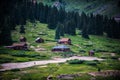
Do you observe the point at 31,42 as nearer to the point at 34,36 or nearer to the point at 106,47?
the point at 34,36

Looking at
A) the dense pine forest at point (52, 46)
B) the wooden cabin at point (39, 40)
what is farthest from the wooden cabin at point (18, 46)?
the wooden cabin at point (39, 40)

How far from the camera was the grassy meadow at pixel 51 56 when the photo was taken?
66375mm

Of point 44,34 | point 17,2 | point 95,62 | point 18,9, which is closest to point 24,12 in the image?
point 18,9

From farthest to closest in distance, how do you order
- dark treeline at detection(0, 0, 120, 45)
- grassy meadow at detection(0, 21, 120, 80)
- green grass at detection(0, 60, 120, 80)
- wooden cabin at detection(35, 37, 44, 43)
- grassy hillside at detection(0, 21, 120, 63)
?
dark treeline at detection(0, 0, 120, 45) < wooden cabin at detection(35, 37, 44, 43) < grassy hillside at detection(0, 21, 120, 63) < grassy meadow at detection(0, 21, 120, 80) < green grass at detection(0, 60, 120, 80)

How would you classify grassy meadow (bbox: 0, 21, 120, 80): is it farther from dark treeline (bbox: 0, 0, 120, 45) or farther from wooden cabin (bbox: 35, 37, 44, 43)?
dark treeline (bbox: 0, 0, 120, 45)

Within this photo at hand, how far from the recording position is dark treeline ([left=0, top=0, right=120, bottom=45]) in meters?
135

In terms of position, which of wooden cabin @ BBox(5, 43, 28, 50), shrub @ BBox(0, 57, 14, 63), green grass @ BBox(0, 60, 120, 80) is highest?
wooden cabin @ BBox(5, 43, 28, 50)

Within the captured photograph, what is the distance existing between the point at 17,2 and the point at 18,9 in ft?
60.9

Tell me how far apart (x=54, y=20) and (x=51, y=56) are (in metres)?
64.6

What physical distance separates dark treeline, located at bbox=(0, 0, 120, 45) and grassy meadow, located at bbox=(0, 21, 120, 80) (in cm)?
511

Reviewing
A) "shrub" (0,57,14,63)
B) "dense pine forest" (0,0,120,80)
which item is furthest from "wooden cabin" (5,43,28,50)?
"shrub" (0,57,14,63)

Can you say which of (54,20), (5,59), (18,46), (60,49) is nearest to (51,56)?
(60,49)

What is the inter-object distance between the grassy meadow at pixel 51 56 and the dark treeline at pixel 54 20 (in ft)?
16.8

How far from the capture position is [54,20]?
153 m
